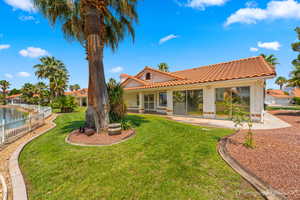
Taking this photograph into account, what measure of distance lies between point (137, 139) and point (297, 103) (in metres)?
52.6

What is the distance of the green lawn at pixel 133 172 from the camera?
2617 millimetres

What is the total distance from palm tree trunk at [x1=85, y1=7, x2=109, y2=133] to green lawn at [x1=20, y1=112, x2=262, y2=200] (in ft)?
6.10

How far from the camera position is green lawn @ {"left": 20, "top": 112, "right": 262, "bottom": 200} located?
2617 mm

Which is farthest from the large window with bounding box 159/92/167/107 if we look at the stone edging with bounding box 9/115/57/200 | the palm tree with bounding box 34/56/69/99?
the palm tree with bounding box 34/56/69/99

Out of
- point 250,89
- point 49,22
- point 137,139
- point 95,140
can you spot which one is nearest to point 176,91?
point 250,89

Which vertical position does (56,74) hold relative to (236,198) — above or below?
above

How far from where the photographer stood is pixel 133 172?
334 cm

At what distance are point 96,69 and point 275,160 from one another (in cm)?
784

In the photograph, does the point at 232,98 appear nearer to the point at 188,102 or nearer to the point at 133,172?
the point at 188,102

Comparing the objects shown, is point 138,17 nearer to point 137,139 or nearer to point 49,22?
point 49,22

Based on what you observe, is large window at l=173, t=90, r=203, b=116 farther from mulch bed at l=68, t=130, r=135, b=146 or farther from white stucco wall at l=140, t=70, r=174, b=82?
mulch bed at l=68, t=130, r=135, b=146

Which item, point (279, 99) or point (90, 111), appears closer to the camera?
point (90, 111)

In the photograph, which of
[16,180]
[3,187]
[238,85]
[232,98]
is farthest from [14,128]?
[238,85]

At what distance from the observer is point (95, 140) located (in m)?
5.71
